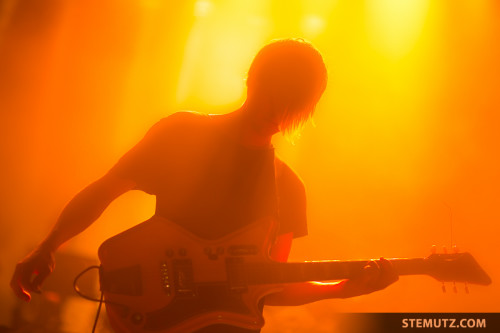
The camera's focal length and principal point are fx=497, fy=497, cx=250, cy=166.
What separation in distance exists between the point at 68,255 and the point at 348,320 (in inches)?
65.3

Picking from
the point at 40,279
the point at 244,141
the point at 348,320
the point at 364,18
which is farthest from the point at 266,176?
the point at 364,18

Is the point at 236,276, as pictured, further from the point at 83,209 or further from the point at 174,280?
the point at 83,209

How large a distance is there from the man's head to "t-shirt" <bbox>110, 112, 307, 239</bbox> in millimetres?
157

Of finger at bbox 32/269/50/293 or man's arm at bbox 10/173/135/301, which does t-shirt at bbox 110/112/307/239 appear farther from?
finger at bbox 32/269/50/293

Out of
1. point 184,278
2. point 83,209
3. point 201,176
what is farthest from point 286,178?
point 83,209

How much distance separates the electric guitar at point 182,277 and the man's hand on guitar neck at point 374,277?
0.97ft

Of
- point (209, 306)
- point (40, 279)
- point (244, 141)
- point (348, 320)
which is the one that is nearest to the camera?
point (40, 279)

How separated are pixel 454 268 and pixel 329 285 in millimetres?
478

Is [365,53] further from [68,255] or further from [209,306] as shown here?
[209,306]

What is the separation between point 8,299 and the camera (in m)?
2.90

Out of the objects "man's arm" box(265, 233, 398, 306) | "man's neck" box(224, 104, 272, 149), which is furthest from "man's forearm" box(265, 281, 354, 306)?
"man's neck" box(224, 104, 272, 149)

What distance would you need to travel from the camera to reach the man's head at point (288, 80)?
5.00ft

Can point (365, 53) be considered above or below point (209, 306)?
above

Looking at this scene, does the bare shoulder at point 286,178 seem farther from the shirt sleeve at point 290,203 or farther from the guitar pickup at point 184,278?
the guitar pickup at point 184,278
